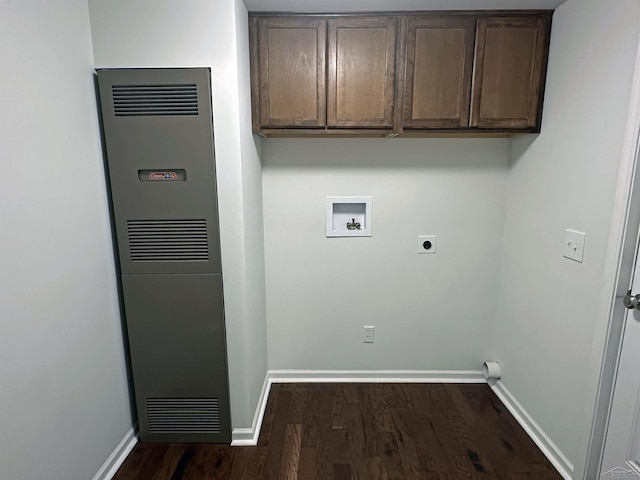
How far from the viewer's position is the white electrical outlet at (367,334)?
2566mm

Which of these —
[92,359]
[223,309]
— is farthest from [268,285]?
[92,359]

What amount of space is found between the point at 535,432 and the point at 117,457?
7.73 feet

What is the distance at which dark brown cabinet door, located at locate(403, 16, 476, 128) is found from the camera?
6.38 ft

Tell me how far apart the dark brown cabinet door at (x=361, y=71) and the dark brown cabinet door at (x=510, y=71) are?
0.50 meters

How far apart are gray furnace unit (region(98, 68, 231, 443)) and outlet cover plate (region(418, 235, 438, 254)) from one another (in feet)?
4.51

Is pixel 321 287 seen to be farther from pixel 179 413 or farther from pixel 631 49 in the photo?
pixel 631 49

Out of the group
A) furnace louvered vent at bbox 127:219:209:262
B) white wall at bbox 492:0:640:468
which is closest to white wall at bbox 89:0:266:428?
furnace louvered vent at bbox 127:219:209:262

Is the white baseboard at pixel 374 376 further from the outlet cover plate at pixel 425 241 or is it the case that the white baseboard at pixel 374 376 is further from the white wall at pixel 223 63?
the outlet cover plate at pixel 425 241

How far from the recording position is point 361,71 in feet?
6.51

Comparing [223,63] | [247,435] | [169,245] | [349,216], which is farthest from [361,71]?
[247,435]

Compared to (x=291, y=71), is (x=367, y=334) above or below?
below

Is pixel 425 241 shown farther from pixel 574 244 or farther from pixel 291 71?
pixel 291 71


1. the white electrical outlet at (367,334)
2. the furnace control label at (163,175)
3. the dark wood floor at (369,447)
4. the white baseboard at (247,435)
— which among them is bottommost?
the dark wood floor at (369,447)

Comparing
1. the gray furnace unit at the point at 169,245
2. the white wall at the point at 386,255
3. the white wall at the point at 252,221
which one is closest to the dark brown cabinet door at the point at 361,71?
the white wall at the point at 386,255
